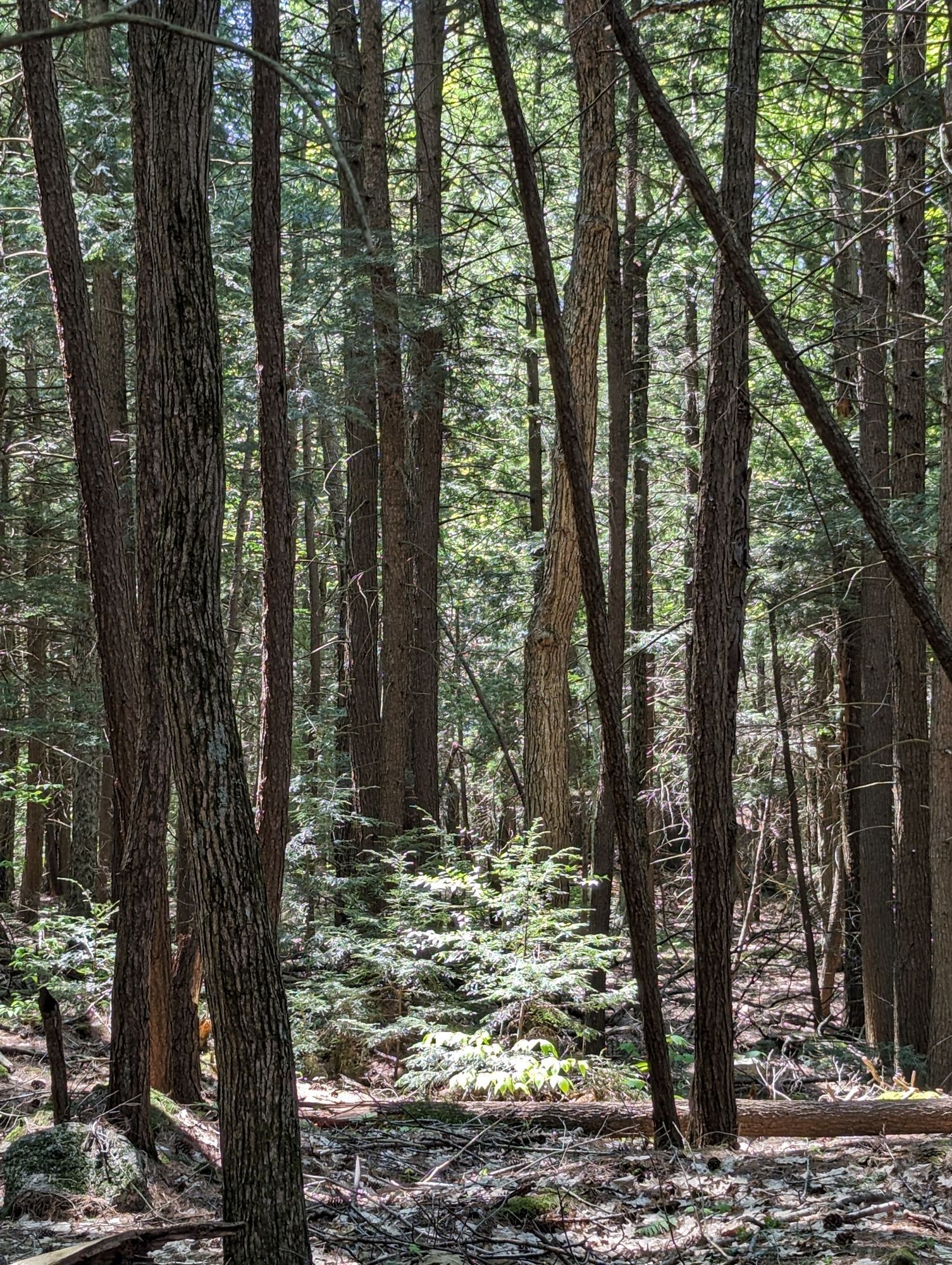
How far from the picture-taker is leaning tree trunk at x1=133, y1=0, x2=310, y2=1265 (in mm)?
3904

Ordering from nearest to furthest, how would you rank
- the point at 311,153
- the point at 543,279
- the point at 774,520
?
the point at 543,279, the point at 774,520, the point at 311,153

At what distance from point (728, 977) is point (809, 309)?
13668 millimetres

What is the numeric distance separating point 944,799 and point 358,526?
8319 mm

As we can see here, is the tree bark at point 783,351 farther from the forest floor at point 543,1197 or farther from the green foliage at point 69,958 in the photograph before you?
the green foliage at point 69,958

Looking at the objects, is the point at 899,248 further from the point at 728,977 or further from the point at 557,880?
the point at 728,977

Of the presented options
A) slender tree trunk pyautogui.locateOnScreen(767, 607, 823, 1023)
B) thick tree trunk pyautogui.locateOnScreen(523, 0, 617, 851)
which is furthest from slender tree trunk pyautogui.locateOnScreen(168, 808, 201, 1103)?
slender tree trunk pyautogui.locateOnScreen(767, 607, 823, 1023)

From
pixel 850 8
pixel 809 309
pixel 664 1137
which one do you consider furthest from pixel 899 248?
pixel 664 1137

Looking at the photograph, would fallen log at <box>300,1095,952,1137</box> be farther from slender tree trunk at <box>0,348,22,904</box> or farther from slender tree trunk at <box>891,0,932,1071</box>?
slender tree trunk at <box>0,348,22,904</box>

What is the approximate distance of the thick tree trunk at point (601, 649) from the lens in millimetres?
5750

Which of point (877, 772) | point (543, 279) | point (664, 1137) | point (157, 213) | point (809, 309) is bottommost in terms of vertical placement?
point (664, 1137)

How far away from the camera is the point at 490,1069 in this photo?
24.0 feet

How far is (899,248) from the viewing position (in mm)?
11773

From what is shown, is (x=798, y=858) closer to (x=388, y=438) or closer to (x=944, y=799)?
(x=944, y=799)

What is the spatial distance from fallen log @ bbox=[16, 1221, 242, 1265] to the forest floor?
0.71 meters
